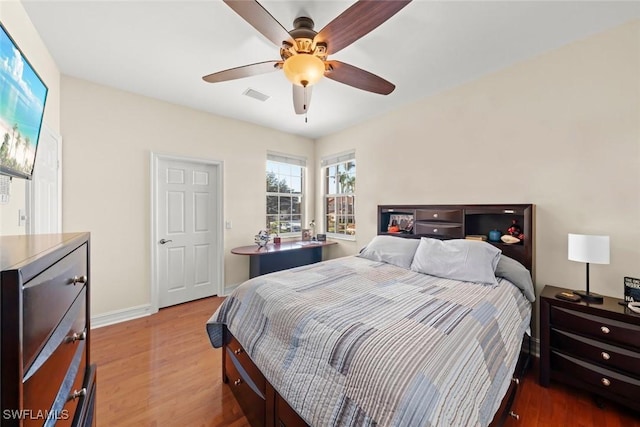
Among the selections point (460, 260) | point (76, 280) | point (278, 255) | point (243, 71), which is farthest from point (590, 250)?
point (278, 255)

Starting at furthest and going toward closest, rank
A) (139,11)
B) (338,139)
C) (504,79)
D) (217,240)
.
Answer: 1. (338,139)
2. (217,240)
3. (504,79)
4. (139,11)

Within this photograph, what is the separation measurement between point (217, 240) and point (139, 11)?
8.98 ft

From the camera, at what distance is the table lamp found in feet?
6.04

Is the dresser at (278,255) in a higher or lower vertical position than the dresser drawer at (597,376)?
higher

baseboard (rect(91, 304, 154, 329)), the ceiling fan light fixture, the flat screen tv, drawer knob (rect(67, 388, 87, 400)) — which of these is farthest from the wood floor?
the ceiling fan light fixture

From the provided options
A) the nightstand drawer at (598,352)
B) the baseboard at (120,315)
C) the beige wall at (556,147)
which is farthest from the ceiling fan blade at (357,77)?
the baseboard at (120,315)

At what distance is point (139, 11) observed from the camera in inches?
72.6

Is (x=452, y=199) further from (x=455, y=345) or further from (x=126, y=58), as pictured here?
(x=126, y=58)

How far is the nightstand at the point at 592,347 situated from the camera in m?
1.66

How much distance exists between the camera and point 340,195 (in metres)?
4.56

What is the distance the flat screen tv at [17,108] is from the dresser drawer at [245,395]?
1.70 metres

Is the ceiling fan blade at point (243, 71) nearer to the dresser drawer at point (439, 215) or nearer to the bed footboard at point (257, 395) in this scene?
the bed footboard at point (257, 395)

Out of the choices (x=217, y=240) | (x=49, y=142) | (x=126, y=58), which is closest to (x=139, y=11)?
(x=126, y=58)

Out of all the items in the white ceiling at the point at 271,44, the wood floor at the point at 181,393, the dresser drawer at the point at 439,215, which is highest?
the white ceiling at the point at 271,44
